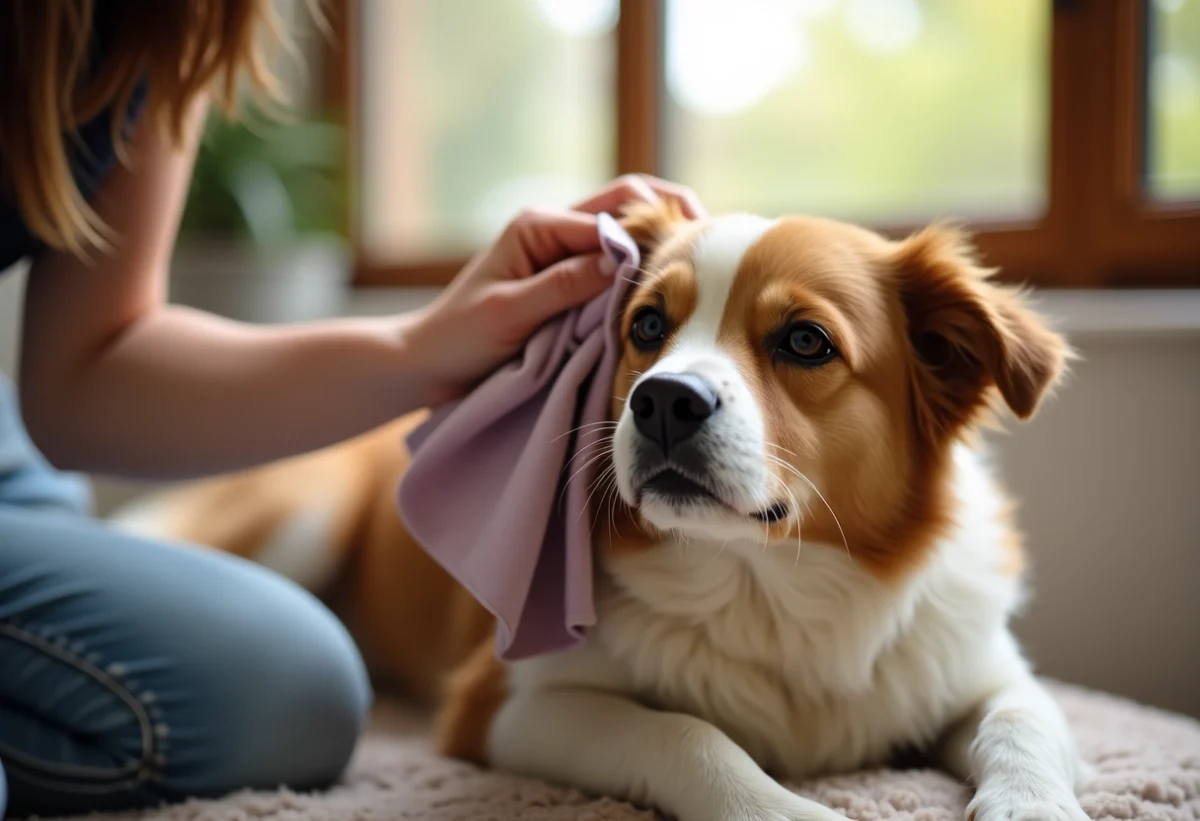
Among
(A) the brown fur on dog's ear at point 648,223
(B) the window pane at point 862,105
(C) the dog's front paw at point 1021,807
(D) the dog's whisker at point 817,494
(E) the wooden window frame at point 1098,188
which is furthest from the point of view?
(B) the window pane at point 862,105

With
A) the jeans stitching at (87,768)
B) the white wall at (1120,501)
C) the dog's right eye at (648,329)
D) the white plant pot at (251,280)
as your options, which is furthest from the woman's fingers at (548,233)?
the white plant pot at (251,280)

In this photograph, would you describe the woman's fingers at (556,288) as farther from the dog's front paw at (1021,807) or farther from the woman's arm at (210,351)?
the dog's front paw at (1021,807)

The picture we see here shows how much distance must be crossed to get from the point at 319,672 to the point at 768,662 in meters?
0.54

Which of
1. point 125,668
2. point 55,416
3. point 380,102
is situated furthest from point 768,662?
point 380,102

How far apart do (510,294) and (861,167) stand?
1.40m

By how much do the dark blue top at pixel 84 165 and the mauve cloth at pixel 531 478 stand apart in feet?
1.80

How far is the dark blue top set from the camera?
4.41ft

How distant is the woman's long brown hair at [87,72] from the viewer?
1.24 m

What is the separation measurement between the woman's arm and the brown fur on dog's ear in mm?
Answer: 27

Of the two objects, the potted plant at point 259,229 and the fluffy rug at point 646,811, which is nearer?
the fluffy rug at point 646,811

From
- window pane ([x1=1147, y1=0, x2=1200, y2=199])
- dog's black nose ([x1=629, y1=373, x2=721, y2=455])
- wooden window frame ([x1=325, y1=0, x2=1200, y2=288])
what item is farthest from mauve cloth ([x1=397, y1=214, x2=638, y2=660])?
window pane ([x1=1147, y1=0, x2=1200, y2=199])

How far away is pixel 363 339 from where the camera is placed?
1320 mm

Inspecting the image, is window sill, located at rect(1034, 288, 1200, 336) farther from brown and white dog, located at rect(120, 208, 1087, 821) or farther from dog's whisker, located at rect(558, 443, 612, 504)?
dog's whisker, located at rect(558, 443, 612, 504)

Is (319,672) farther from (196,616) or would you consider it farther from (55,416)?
(55,416)
